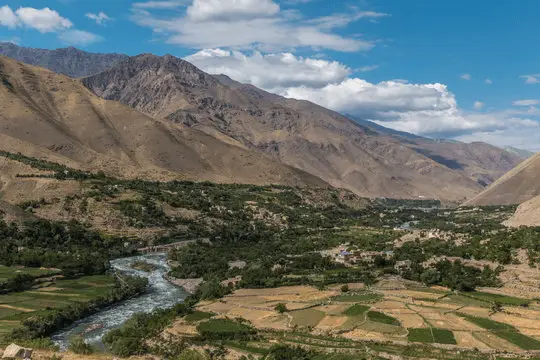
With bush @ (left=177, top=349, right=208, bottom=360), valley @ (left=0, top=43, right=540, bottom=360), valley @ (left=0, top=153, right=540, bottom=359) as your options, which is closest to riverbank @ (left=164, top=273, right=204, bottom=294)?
valley @ (left=0, top=43, right=540, bottom=360)

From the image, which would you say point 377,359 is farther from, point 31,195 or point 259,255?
point 31,195

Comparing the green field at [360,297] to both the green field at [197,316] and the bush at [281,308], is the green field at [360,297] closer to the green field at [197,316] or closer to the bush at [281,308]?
the bush at [281,308]

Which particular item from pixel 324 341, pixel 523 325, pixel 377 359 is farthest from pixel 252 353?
pixel 523 325

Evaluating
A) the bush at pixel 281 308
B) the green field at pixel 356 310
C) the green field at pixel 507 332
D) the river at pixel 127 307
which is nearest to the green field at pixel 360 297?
the green field at pixel 356 310

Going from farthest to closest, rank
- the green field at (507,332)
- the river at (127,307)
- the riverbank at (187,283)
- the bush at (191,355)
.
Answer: the riverbank at (187,283), the river at (127,307), the green field at (507,332), the bush at (191,355)

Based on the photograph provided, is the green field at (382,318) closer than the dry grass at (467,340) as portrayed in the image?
No

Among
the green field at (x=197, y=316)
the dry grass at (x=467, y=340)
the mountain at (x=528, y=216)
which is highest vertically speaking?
the mountain at (x=528, y=216)

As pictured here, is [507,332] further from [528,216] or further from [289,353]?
[528,216]
